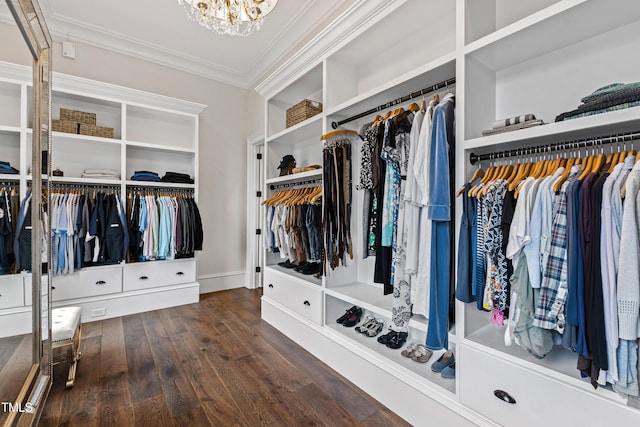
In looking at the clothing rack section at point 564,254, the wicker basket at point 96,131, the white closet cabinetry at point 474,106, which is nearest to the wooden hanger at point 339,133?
the white closet cabinetry at point 474,106

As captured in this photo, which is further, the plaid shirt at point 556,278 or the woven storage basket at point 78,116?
the woven storage basket at point 78,116

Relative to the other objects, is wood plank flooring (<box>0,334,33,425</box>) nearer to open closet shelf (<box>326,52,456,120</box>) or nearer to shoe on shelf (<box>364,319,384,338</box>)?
shoe on shelf (<box>364,319,384,338</box>)

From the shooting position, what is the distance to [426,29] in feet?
6.69

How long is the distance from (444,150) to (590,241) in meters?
0.69

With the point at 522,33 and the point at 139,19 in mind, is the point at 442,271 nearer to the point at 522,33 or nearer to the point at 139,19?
the point at 522,33

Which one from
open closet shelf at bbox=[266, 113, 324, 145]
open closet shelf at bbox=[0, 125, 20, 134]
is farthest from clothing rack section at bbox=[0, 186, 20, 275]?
open closet shelf at bbox=[266, 113, 324, 145]

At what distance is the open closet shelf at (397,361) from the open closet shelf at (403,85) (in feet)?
5.53

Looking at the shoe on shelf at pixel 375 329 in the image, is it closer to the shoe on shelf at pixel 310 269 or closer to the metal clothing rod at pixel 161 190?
the shoe on shelf at pixel 310 269

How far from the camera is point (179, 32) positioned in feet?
11.3

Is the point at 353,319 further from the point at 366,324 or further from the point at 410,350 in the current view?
the point at 410,350

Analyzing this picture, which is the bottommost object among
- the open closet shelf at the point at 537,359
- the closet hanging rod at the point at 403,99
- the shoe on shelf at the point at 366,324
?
the shoe on shelf at the point at 366,324

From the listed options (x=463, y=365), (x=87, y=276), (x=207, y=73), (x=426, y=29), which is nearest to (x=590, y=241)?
(x=463, y=365)

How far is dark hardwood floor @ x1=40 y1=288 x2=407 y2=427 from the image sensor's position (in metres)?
1.71

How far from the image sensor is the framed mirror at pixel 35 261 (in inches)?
33.3
